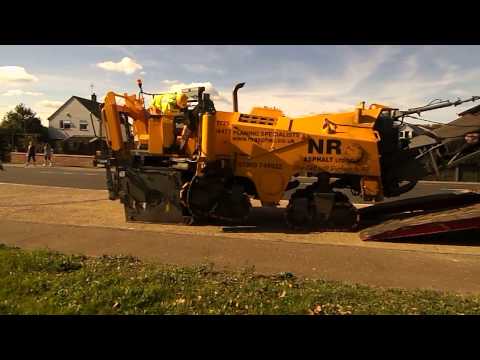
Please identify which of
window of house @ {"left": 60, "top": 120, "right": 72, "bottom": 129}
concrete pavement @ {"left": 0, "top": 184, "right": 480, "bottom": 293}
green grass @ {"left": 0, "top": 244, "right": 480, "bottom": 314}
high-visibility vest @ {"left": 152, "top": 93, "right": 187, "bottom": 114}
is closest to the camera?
green grass @ {"left": 0, "top": 244, "right": 480, "bottom": 314}

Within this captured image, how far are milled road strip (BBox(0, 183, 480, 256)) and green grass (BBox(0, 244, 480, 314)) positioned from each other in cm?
235

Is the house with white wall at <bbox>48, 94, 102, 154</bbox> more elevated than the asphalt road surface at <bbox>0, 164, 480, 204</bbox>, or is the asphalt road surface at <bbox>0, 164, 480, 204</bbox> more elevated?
the house with white wall at <bbox>48, 94, 102, 154</bbox>

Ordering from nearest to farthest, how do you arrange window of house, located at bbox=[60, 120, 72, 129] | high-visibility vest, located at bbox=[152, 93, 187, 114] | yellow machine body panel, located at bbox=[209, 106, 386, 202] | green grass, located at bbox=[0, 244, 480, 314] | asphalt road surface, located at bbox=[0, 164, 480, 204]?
green grass, located at bbox=[0, 244, 480, 314] → yellow machine body panel, located at bbox=[209, 106, 386, 202] → high-visibility vest, located at bbox=[152, 93, 187, 114] → asphalt road surface, located at bbox=[0, 164, 480, 204] → window of house, located at bbox=[60, 120, 72, 129]

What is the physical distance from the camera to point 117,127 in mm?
8406

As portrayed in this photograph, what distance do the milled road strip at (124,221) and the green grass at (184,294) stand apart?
235 cm

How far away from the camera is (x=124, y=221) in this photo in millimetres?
8391

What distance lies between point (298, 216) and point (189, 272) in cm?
377

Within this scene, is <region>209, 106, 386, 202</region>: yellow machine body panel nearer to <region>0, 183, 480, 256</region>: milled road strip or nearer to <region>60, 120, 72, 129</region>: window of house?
<region>0, 183, 480, 256</region>: milled road strip

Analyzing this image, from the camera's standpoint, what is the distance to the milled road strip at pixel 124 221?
6695mm

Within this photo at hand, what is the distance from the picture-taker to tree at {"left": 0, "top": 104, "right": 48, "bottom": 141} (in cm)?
5419

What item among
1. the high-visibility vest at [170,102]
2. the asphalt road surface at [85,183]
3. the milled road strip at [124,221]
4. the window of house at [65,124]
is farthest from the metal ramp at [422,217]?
the window of house at [65,124]

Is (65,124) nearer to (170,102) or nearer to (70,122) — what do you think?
(70,122)

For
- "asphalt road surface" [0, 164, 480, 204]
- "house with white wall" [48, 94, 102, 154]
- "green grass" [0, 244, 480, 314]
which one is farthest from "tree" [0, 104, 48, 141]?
"green grass" [0, 244, 480, 314]
